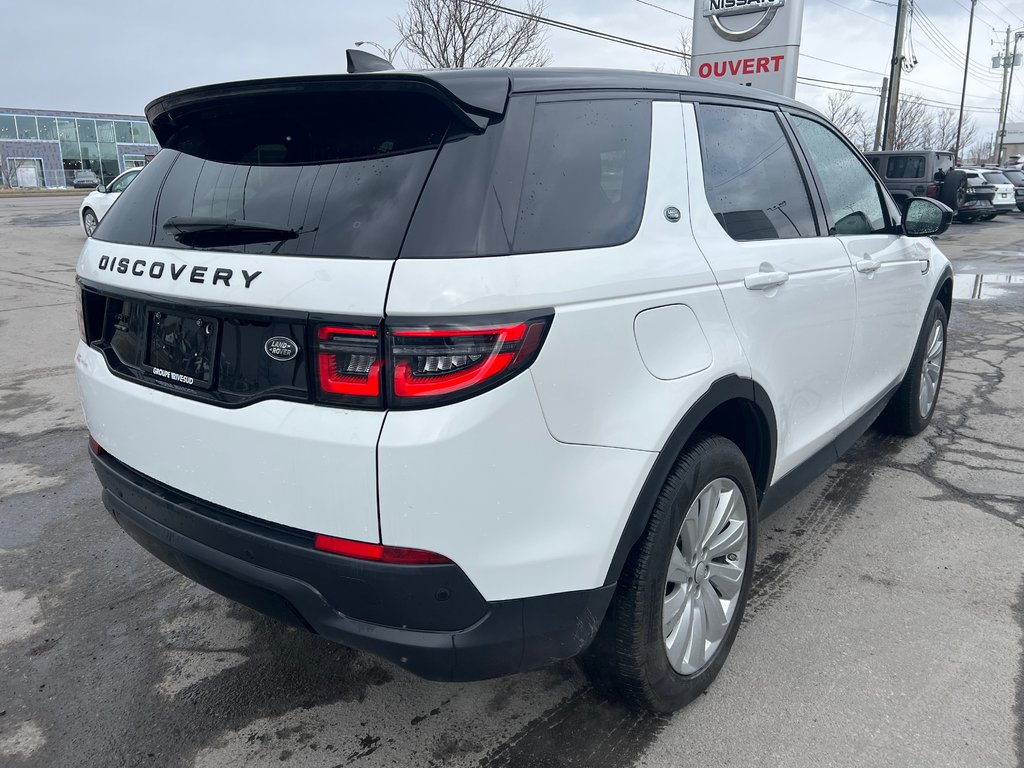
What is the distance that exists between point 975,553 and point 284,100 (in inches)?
130

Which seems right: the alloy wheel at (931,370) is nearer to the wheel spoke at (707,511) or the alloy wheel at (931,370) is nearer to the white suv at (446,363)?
the white suv at (446,363)

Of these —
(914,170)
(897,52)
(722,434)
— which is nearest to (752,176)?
(722,434)

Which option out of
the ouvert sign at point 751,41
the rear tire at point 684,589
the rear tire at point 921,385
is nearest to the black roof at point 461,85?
the rear tire at point 684,589

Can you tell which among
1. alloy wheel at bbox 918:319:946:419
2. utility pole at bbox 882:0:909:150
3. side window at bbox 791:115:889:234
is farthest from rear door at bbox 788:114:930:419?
utility pole at bbox 882:0:909:150

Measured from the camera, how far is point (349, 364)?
5.59 feet

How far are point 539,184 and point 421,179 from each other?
290 millimetres

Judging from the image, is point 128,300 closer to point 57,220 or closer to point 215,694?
point 215,694

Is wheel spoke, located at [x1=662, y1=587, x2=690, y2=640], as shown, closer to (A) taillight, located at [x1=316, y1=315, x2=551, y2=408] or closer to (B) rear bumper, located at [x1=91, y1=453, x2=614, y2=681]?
(B) rear bumper, located at [x1=91, y1=453, x2=614, y2=681]

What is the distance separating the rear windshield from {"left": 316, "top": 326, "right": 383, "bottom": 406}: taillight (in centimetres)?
18

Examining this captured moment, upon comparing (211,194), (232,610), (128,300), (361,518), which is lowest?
(232,610)

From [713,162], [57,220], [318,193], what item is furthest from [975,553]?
[57,220]

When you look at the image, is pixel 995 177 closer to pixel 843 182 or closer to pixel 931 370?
pixel 931 370

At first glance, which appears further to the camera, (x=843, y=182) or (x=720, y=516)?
(x=843, y=182)

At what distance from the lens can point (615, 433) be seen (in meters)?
1.90
